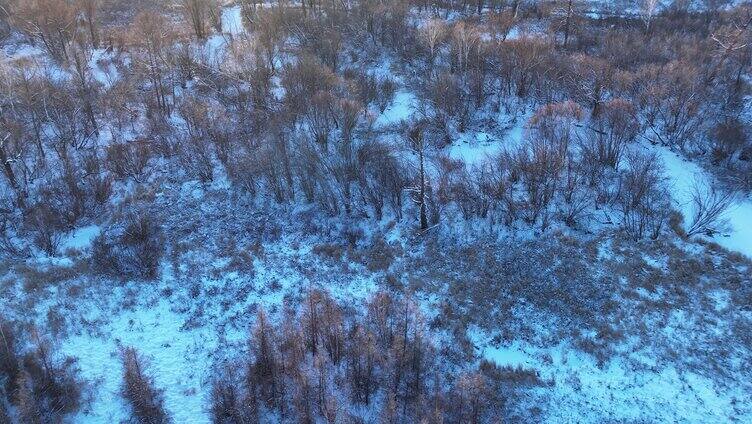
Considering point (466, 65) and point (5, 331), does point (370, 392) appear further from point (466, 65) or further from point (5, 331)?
point (466, 65)

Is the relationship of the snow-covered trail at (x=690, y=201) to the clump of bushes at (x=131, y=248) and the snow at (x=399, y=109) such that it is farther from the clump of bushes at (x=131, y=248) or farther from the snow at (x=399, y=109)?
the clump of bushes at (x=131, y=248)

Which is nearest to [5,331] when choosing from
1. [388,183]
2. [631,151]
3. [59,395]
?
[59,395]

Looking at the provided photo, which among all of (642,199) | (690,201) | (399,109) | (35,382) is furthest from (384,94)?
(35,382)

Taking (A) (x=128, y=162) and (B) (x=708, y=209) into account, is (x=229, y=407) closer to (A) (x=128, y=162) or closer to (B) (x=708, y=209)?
(A) (x=128, y=162)

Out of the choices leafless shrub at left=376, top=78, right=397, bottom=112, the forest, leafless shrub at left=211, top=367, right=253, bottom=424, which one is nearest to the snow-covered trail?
the forest

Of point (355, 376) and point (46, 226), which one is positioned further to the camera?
point (46, 226)

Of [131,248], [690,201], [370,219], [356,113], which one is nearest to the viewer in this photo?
[131,248]

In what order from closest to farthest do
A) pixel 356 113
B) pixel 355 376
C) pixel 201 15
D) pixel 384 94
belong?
1. pixel 355 376
2. pixel 356 113
3. pixel 384 94
4. pixel 201 15
